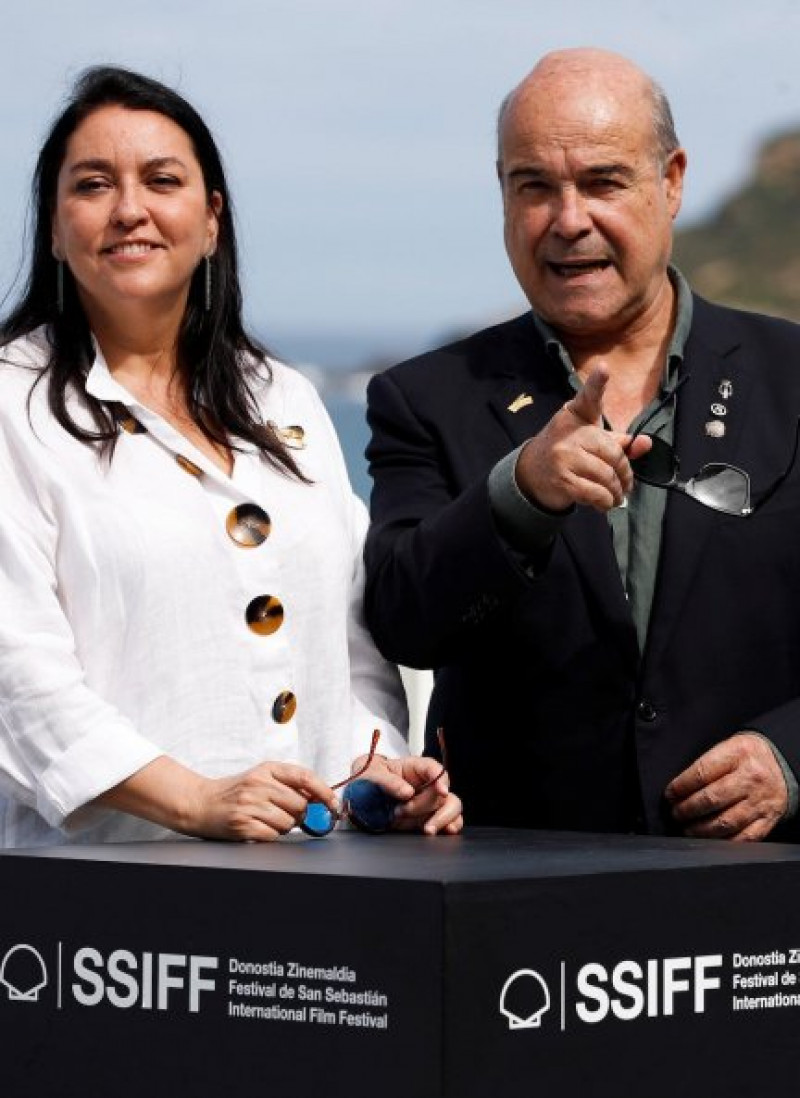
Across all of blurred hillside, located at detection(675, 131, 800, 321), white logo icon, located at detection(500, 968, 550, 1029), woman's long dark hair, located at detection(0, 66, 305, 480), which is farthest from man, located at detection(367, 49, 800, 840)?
blurred hillside, located at detection(675, 131, 800, 321)

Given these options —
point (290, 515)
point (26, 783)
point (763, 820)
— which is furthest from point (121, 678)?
point (763, 820)

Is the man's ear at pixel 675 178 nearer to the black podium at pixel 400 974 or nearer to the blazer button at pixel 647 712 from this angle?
the blazer button at pixel 647 712

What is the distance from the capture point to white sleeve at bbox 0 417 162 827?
241 centimetres

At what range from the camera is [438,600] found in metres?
2.60

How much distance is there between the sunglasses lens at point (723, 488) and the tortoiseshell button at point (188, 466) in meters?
0.63

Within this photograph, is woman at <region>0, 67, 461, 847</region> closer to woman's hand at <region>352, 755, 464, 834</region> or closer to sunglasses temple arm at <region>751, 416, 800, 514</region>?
woman's hand at <region>352, 755, 464, 834</region>

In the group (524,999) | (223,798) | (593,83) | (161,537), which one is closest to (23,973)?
(223,798)

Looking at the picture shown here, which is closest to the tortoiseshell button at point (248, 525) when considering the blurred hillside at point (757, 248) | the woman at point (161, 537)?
the woman at point (161, 537)

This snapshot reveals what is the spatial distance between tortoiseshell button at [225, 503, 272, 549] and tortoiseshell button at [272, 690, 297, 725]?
193 millimetres

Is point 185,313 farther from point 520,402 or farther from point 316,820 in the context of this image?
point 316,820

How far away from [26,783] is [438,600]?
1.79 ft

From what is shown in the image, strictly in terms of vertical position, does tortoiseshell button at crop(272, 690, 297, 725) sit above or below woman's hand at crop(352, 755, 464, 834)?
above

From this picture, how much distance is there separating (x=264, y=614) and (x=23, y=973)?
732 mm

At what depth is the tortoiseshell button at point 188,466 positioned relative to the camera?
8.77ft
